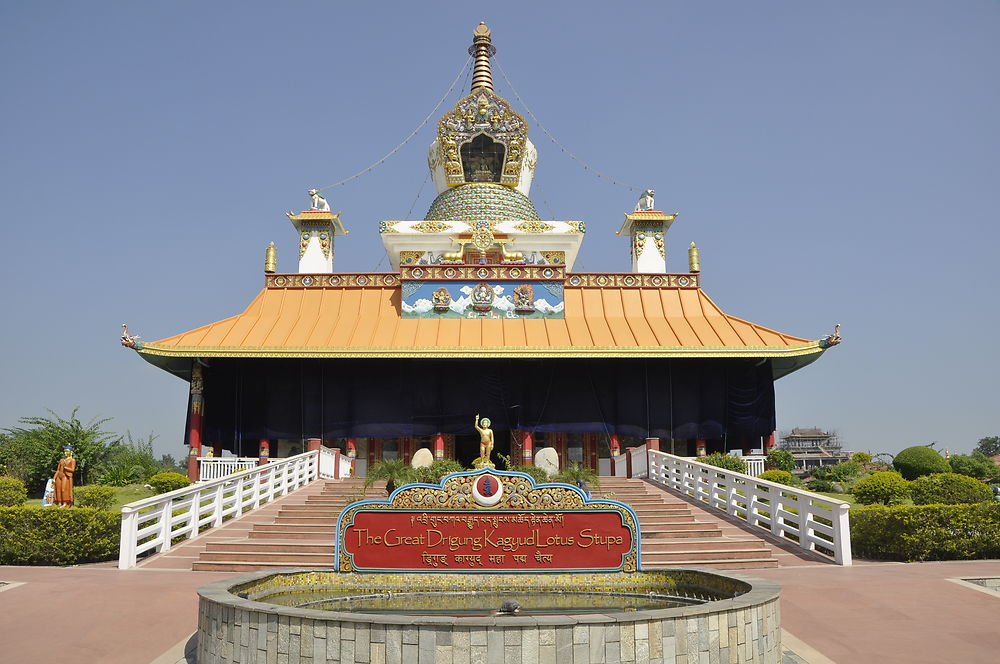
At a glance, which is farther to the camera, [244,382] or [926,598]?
[244,382]

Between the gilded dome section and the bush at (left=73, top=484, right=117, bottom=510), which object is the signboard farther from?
the gilded dome section

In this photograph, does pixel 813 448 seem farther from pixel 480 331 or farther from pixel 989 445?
pixel 480 331

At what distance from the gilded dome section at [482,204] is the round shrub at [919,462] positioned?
52.6 feet

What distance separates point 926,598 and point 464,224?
24008mm

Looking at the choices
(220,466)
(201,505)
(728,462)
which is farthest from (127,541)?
(728,462)

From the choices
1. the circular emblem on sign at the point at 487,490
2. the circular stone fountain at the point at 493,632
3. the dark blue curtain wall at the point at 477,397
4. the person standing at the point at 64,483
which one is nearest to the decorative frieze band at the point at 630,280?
the dark blue curtain wall at the point at 477,397

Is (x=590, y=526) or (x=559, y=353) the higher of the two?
(x=559, y=353)

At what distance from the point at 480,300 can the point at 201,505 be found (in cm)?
1120

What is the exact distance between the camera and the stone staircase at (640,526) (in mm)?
12781

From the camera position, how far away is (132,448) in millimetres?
32094

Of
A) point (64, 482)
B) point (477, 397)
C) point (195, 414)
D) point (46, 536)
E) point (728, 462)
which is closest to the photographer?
point (46, 536)

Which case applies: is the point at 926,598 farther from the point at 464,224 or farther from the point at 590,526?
the point at 464,224

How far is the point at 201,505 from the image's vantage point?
57.0 feet

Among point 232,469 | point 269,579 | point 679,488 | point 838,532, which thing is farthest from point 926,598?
point 232,469
